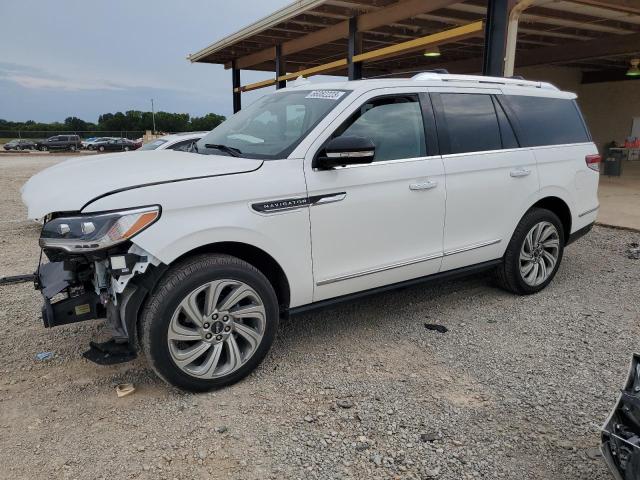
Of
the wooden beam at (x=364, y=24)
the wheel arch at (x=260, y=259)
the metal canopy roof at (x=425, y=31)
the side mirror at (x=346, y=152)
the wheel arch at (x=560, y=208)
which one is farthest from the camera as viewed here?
the metal canopy roof at (x=425, y=31)

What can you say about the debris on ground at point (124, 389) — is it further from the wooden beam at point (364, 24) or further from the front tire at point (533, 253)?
the wooden beam at point (364, 24)

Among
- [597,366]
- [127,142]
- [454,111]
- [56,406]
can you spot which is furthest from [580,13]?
[127,142]

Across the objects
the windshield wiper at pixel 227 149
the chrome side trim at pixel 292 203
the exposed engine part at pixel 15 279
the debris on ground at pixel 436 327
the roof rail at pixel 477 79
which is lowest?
the debris on ground at pixel 436 327

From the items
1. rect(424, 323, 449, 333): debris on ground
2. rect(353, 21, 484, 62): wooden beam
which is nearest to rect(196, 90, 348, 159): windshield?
rect(424, 323, 449, 333): debris on ground

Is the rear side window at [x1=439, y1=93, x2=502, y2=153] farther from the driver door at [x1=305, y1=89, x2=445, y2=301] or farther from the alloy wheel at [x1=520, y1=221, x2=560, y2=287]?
the alloy wheel at [x1=520, y1=221, x2=560, y2=287]

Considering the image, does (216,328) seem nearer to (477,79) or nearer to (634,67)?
(477,79)

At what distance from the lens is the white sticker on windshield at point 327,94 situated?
367cm

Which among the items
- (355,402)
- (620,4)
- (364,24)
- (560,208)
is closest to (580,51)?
(620,4)

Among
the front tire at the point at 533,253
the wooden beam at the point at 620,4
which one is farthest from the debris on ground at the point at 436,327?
the wooden beam at the point at 620,4

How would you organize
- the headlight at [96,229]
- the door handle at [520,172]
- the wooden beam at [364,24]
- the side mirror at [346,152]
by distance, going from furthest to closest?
the wooden beam at [364,24]
the door handle at [520,172]
the side mirror at [346,152]
the headlight at [96,229]

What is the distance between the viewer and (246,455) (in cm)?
259

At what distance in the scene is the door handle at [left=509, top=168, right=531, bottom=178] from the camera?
4.44m

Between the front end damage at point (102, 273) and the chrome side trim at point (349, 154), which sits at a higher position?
the chrome side trim at point (349, 154)

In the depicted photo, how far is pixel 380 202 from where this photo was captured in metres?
3.59
